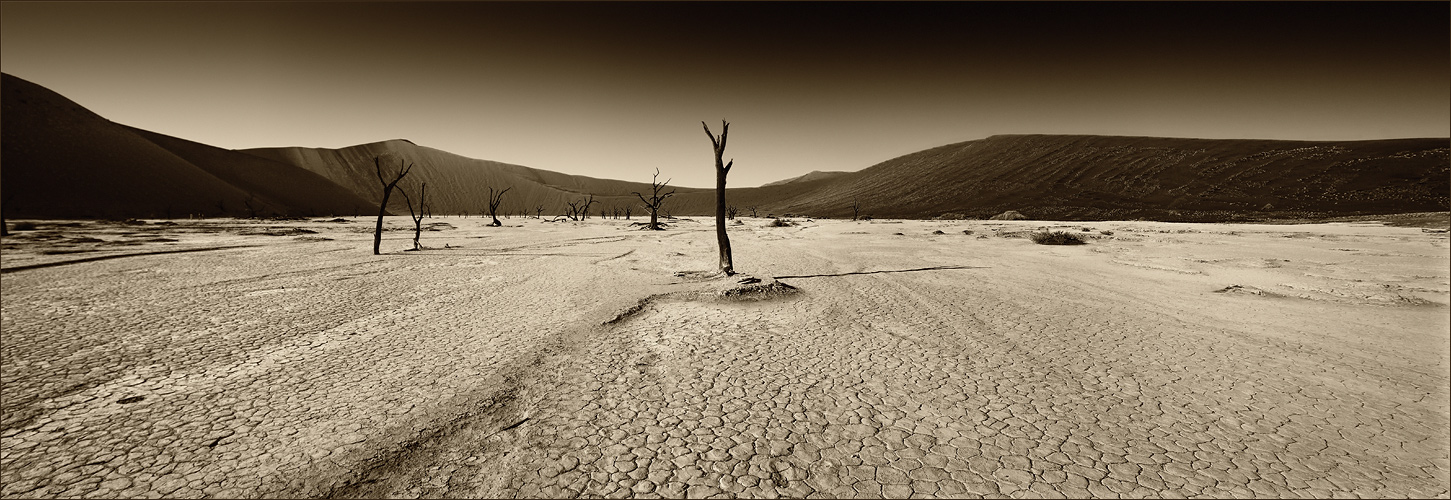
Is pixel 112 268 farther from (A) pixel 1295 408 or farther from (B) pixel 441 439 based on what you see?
(A) pixel 1295 408

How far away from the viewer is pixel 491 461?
12.1 feet

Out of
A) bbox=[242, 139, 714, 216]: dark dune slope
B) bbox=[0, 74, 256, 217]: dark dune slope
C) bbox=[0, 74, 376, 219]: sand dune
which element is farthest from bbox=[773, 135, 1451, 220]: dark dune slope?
bbox=[0, 74, 256, 217]: dark dune slope

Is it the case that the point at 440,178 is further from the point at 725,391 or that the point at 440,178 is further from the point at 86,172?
the point at 725,391

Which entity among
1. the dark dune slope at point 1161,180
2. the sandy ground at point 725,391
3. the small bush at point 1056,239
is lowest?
the sandy ground at point 725,391

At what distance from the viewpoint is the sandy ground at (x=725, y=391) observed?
3541mm

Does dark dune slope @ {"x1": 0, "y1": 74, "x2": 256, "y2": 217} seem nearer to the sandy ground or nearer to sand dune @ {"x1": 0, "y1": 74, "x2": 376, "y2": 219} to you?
sand dune @ {"x1": 0, "y1": 74, "x2": 376, "y2": 219}

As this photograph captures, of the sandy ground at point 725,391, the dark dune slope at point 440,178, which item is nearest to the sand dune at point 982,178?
the dark dune slope at point 440,178

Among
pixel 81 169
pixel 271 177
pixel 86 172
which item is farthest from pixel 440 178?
pixel 86 172

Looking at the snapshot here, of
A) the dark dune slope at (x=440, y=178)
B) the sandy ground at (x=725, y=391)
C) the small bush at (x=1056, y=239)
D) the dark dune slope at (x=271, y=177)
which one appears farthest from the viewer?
the dark dune slope at (x=440, y=178)

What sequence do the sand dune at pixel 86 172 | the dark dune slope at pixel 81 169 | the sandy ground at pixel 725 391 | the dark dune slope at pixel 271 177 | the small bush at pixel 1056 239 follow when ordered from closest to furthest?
the sandy ground at pixel 725 391 < the small bush at pixel 1056 239 < the dark dune slope at pixel 81 169 < the sand dune at pixel 86 172 < the dark dune slope at pixel 271 177

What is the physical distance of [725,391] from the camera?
203 inches

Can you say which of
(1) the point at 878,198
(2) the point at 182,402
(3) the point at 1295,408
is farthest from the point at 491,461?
(1) the point at 878,198

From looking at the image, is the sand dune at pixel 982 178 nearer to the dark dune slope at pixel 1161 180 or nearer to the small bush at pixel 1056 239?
the dark dune slope at pixel 1161 180

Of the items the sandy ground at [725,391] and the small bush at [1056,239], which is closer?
the sandy ground at [725,391]
